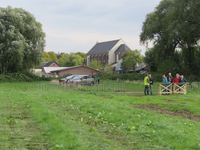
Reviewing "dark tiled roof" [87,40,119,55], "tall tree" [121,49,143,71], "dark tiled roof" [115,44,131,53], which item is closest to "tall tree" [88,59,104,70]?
"tall tree" [121,49,143,71]

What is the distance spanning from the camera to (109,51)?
107 metres

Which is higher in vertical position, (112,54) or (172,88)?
(112,54)

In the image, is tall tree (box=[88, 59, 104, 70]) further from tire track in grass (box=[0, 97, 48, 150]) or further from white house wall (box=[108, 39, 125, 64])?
tire track in grass (box=[0, 97, 48, 150])

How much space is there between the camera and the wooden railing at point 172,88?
18547mm

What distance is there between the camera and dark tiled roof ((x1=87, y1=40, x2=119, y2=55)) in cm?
10944

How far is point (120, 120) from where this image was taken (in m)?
7.99

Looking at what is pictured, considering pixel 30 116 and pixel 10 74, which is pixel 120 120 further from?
pixel 10 74

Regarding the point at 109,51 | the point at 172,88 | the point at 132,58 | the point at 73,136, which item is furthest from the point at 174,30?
the point at 109,51

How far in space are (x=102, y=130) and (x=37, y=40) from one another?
36129 mm

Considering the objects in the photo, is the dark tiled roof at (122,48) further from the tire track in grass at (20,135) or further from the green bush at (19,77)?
the tire track in grass at (20,135)

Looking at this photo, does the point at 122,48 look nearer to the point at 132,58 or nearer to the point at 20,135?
the point at 132,58

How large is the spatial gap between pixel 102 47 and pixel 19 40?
7978cm

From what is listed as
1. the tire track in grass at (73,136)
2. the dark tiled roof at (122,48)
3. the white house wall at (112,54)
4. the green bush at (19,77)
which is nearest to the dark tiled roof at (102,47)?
the white house wall at (112,54)

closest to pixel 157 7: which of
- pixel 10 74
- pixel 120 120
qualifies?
pixel 10 74
